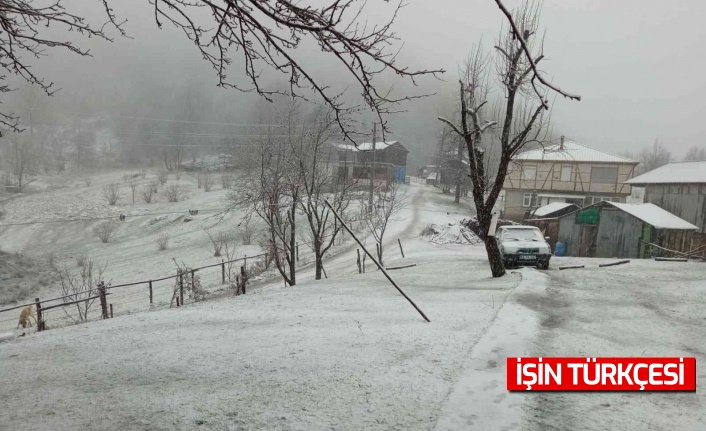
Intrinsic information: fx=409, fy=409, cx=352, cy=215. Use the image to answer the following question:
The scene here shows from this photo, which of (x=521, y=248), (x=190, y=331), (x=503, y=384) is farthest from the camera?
(x=521, y=248)

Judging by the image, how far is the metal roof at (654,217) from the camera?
1950cm

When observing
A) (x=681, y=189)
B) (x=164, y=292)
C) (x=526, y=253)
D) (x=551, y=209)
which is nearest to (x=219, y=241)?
(x=164, y=292)

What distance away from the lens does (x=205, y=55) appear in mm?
4109

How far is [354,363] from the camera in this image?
4.37m

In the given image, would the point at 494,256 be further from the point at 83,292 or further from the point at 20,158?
the point at 20,158

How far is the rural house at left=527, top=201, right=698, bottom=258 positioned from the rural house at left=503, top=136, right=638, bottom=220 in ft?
48.1

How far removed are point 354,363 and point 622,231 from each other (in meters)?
20.7

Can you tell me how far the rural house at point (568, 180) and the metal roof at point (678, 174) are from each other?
9518 mm

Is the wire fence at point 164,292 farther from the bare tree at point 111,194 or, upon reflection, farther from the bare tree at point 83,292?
the bare tree at point 111,194

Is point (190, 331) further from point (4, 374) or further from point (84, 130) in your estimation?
point (84, 130)

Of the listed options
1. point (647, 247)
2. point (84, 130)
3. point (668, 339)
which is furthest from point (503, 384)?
point (84, 130)

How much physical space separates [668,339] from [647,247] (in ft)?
57.3

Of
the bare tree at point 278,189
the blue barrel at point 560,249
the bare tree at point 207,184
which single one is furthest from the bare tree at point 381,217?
the bare tree at point 207,184

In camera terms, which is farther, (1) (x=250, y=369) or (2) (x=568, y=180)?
(2) (x=568, y=180)
